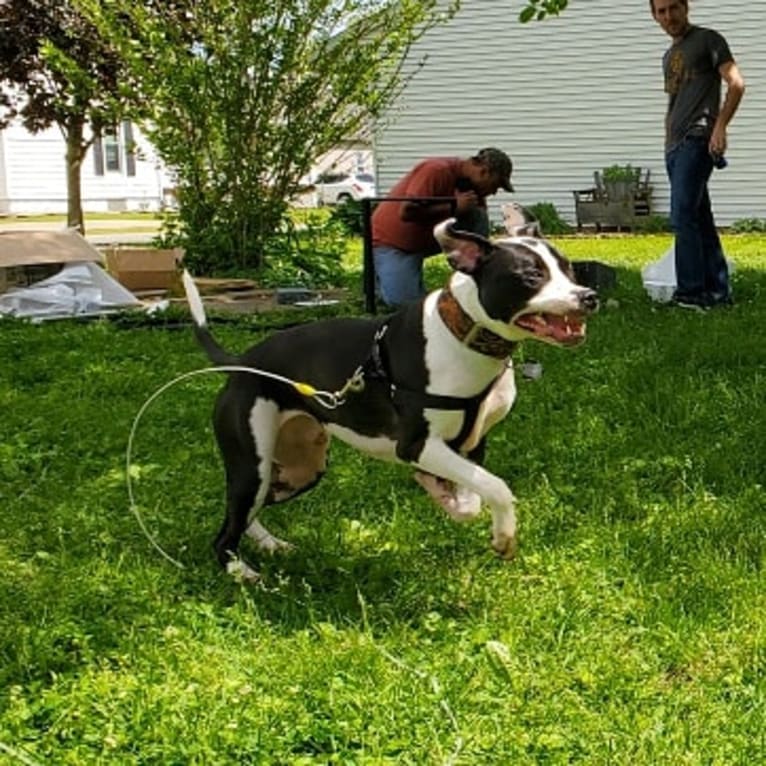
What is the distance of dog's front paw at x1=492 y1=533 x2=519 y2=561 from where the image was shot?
3.46 m

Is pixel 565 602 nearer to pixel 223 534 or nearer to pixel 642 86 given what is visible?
pixel 223 534

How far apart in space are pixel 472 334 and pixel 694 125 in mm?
5596

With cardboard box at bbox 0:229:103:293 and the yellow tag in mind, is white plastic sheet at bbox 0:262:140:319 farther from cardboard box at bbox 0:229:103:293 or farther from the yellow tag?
A: the yellow tag

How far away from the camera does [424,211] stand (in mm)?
7797

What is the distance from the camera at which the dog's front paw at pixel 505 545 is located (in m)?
3.46

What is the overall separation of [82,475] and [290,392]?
1.66 meters

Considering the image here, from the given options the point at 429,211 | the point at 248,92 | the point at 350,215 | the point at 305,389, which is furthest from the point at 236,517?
the point at 350,215

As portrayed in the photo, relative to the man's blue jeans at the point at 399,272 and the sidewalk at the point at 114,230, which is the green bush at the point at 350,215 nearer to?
the sidewalk at the point at 114,230

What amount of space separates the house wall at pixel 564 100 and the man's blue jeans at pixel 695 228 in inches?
493

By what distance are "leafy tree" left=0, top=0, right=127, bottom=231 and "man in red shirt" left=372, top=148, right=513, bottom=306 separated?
8919 millimetres

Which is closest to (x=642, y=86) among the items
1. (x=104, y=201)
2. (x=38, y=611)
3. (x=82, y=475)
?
(x=82, y=475)

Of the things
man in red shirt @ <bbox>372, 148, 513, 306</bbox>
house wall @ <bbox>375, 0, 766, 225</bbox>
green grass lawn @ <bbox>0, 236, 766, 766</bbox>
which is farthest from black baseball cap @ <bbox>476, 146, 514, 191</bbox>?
house wall @ <bbox>375, 0, 766, 225</bbox>

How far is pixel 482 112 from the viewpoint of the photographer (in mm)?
23188

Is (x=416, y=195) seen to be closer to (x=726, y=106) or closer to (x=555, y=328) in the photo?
(x=726, y=106)
